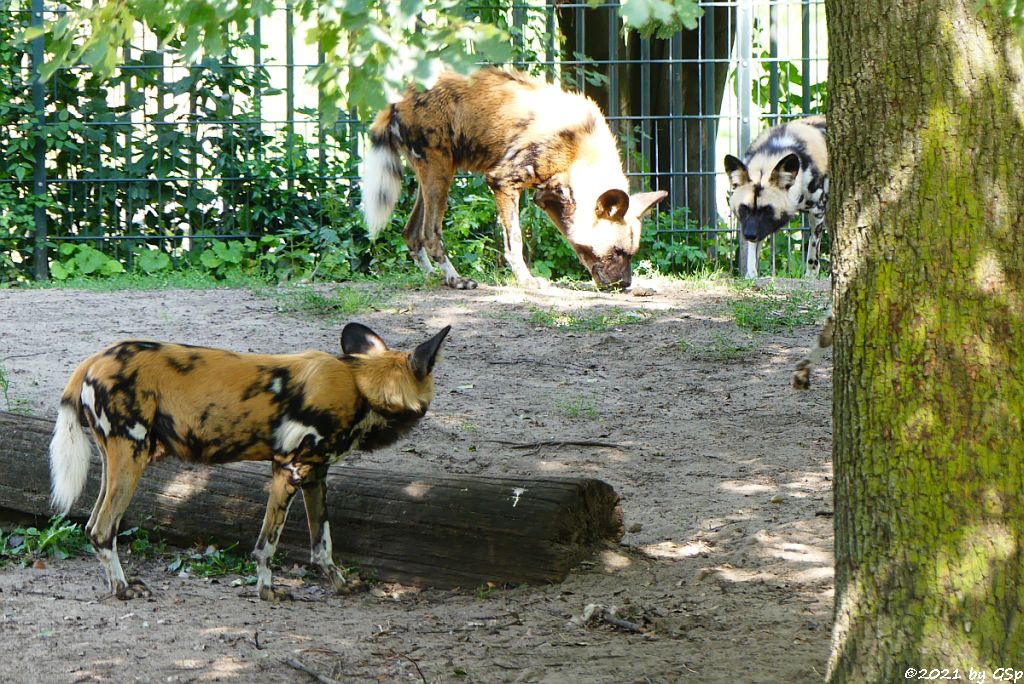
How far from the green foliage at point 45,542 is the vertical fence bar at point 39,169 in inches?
212

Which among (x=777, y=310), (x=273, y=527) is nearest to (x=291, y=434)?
(x=273, y=527)

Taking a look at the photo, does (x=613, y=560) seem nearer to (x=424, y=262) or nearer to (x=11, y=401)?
(x=11, y=401)

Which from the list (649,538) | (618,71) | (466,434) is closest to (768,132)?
(618,71)

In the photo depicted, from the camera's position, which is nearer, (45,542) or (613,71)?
(45,542)

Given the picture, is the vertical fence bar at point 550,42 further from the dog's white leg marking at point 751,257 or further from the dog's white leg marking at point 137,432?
the dog's white leg marking at point 137,432

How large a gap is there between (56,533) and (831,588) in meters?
2.83

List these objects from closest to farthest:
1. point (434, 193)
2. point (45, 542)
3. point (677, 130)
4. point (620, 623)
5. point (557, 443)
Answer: point (620, 623) < point (45, 542) < point (557, 443) < point (434, 193) < point (677, 130)

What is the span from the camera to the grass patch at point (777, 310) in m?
6.78

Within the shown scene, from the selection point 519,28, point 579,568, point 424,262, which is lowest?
point 579,568

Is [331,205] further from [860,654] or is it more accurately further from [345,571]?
[860,654]

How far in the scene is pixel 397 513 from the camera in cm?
407

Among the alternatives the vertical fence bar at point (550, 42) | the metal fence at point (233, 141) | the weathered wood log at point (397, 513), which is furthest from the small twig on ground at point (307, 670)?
the vertical fence bar at point (550, 42)

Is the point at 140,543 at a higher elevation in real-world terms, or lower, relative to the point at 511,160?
lower

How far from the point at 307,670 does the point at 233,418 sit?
3.44 ft
